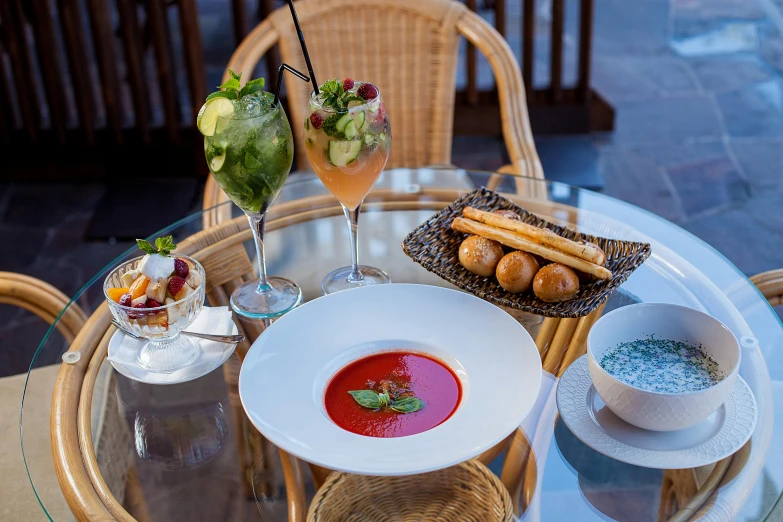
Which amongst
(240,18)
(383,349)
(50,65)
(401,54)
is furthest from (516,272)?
(50,65)

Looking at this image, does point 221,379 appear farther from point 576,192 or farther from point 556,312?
point 576,192

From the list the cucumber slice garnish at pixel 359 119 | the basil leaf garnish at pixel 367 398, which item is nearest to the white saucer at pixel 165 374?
the basil leaf garnish at pixel 367 398

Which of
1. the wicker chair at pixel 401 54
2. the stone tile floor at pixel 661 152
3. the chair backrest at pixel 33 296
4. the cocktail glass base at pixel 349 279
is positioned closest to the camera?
the cocktail glass base at pixel 349 279

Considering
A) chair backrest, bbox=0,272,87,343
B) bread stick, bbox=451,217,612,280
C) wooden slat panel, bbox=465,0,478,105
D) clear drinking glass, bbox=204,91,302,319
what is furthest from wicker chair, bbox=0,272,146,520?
wooden slat panel, bbox=465,0,478,105

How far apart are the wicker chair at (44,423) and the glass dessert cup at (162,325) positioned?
0.07 metres

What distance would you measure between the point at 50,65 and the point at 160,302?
7.16 ft

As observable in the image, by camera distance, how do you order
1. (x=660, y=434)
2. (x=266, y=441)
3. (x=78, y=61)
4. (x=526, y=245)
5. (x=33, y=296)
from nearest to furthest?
(x=660, y=434) < (x=266, y=441) < (x=526, y=245) < (x=33, y=296) < (x=78, y=61)

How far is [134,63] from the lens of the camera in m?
2.90

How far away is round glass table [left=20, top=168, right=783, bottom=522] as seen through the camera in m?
0.94

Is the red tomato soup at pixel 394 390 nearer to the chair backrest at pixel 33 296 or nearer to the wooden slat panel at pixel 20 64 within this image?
the chair backrest at pixel 33 296

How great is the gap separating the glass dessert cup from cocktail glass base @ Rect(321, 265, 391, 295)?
201mm

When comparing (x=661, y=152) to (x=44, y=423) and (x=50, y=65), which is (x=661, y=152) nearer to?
(x=50, y=65)

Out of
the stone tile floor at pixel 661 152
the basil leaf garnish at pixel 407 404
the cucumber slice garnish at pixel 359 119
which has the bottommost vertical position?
the stone tile floor at pixel 661 152

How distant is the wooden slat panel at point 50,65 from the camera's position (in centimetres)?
285
